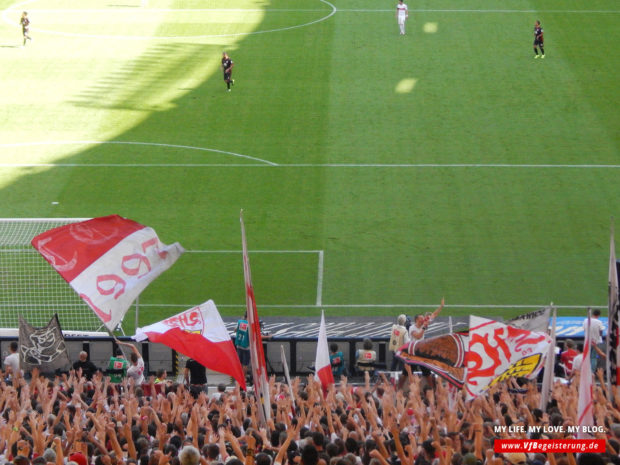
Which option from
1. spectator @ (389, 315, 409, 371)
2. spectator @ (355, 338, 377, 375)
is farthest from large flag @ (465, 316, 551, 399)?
spectator @ (389, 315, 409, 371)

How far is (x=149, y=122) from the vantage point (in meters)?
35.3

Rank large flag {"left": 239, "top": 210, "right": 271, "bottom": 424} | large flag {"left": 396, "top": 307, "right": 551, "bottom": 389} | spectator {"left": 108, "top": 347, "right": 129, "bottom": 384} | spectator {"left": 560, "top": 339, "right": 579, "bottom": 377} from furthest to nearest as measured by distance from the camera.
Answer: spectator {"left": 108, "top": 347, "right": 129, "bottom": 384}
spectator {"left": 560, "top": 339, "right": 579, "bottom": 377}
large flag {"left": 396, "top": 307, "right": 551, "bottom": 389}
large flag {"left": 239, "top": 210, "right": 271, "bottom": 424}

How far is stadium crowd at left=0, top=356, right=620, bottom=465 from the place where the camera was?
9.89 metres

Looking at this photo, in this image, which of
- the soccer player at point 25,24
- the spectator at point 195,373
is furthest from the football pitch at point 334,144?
the spectator at point 195,373

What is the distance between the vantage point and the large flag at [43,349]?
17375 millimetres

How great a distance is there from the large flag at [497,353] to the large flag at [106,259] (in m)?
5.67

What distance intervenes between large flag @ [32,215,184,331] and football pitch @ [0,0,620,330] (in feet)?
25.9

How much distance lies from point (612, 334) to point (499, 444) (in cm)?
421

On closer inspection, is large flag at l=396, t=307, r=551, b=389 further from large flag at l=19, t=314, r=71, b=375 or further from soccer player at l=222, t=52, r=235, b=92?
soccer player at l=222, t=52, r=235, b=92

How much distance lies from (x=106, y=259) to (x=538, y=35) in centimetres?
2767

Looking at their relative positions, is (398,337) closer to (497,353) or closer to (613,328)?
(613,328)

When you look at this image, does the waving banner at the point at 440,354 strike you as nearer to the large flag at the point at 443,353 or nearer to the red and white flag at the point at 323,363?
the large flag at the point at 443,353

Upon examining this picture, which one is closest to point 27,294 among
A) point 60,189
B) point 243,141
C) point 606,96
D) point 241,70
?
point 60,189

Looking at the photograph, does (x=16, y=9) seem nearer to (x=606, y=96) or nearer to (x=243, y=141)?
(x=243, y=141)
